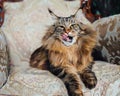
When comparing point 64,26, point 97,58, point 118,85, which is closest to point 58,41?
point 64,26

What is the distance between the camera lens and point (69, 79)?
132 cm

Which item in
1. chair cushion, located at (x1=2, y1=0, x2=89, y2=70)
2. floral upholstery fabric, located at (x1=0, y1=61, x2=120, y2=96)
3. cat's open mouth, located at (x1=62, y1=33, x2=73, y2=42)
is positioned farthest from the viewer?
chair cushion, located at (x1=2, y1=0, x2=89, y2=70)

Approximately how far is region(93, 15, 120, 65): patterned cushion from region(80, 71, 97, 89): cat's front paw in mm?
170

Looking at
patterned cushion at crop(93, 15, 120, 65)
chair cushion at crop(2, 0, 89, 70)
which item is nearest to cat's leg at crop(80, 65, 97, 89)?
patterned cushion at crop(93, 15, 120, 65)

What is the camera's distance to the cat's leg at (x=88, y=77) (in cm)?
129

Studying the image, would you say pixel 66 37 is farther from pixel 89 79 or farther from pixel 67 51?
pixel 89 79

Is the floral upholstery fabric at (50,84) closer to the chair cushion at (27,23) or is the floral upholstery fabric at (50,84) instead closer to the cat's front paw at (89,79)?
the cat's front paw at (89,79)

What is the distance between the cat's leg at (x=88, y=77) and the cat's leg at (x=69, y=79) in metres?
0.03

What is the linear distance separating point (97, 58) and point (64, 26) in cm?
24

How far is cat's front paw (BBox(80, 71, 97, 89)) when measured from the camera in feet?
4.21

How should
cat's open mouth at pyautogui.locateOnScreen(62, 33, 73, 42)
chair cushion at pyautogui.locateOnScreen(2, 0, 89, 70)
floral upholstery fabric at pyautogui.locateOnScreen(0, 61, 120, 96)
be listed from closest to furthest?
floral upholstery fabric at pyautogui.locateOnScreen(0, 61, 120, 96), cat's open mouth at pyautogui.locateOnScreen(62, 33, 73, 42), chair cushion at pyautogui.locateOnScreen(2, 0, 89, 70)

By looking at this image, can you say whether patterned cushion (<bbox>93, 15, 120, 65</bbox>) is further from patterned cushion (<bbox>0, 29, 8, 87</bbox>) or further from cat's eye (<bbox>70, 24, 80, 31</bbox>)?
patterned cushion (<bbox>0, 29, 8, 87</bbox>)

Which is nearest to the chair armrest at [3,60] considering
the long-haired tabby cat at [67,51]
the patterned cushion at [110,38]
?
the long-haired tabby cat at [67,51]

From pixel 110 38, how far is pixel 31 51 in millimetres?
405
